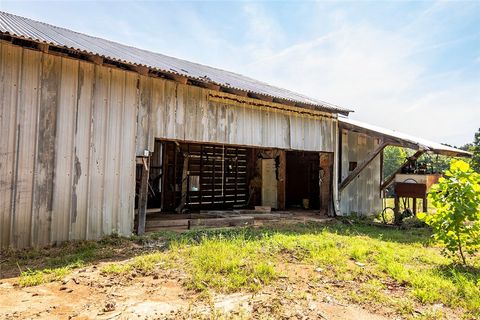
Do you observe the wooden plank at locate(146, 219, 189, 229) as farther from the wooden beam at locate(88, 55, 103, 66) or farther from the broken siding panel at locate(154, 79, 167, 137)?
the wooden beam at locate(88, 55, 103, 66)

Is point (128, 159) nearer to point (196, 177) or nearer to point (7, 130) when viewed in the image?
point (7, 130)

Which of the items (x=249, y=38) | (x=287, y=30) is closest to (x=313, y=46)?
(x=287, y=30)

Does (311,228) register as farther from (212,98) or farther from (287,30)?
(287,30)

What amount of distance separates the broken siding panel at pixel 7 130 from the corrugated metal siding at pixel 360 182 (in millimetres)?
9929

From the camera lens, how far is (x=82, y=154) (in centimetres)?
637

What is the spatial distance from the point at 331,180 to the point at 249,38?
5.75 meters

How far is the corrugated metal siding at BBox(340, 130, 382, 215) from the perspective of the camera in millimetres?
12344

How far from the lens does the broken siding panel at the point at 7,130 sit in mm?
5504

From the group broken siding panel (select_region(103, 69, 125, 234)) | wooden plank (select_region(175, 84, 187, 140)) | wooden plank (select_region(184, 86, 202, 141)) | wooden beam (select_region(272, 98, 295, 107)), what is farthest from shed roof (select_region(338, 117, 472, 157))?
broken siding panel (select_region(103, 69, 125, 234))

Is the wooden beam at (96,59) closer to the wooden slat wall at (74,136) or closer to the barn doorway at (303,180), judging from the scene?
the wooden slat wall at (74,136)

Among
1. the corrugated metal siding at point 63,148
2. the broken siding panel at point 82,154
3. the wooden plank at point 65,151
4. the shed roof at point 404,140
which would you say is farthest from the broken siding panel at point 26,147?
the shed roof at point 404,140

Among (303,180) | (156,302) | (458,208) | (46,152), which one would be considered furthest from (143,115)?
(303,180)

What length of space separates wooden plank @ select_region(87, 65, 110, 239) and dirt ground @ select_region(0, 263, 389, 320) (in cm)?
214

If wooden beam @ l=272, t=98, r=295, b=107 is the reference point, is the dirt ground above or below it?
below
